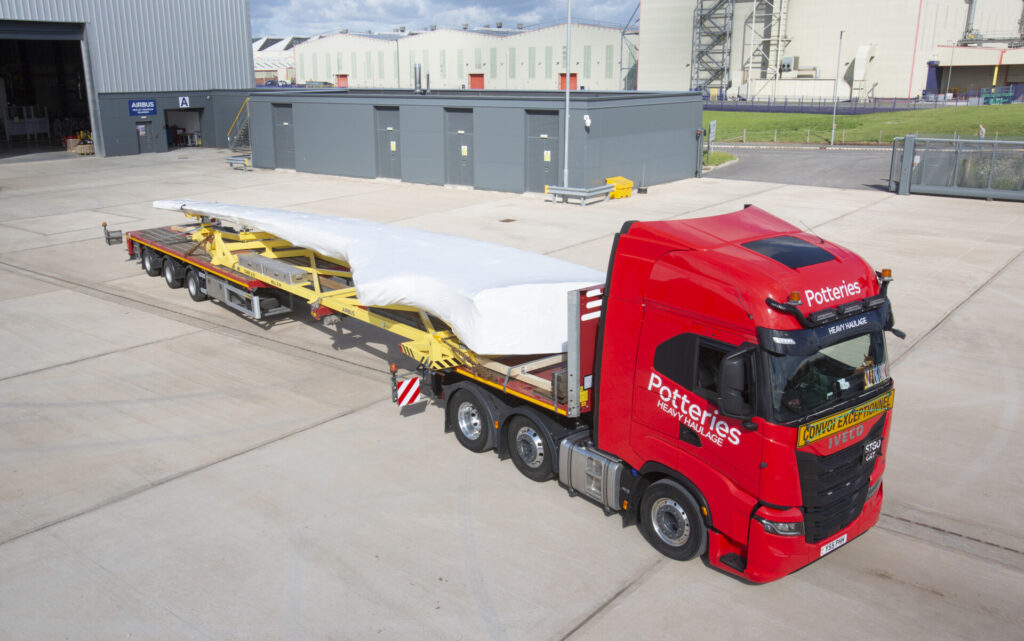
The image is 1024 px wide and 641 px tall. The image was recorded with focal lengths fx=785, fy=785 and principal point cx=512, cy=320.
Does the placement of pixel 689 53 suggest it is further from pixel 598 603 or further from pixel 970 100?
pixel 598 603

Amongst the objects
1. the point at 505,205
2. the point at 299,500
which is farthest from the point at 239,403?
the point at 505,205

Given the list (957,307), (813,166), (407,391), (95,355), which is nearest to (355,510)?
(407,391)

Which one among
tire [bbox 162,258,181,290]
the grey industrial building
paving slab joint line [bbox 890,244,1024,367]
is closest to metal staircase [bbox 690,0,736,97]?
the grey industrial building

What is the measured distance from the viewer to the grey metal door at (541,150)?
29.2 metres

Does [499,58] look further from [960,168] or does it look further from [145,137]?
[960,168]

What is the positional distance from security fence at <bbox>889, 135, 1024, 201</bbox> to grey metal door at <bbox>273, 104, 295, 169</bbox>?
2652 cm

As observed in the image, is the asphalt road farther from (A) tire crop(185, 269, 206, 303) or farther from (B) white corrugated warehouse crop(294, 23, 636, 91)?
(B) white corrugated warehouse crop(294, 23, 636, 91)

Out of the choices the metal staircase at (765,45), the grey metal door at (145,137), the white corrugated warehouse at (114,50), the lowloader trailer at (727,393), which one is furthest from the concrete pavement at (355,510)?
the metal staircase at (765,45)

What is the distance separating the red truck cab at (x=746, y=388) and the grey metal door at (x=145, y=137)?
43.7m

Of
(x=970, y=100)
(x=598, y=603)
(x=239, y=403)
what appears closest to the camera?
(x=598, y=603)

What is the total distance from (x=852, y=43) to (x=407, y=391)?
227 ft

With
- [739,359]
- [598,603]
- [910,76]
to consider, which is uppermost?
[910,76]

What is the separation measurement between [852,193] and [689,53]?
51768 millimetres

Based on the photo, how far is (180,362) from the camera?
1290 cm
